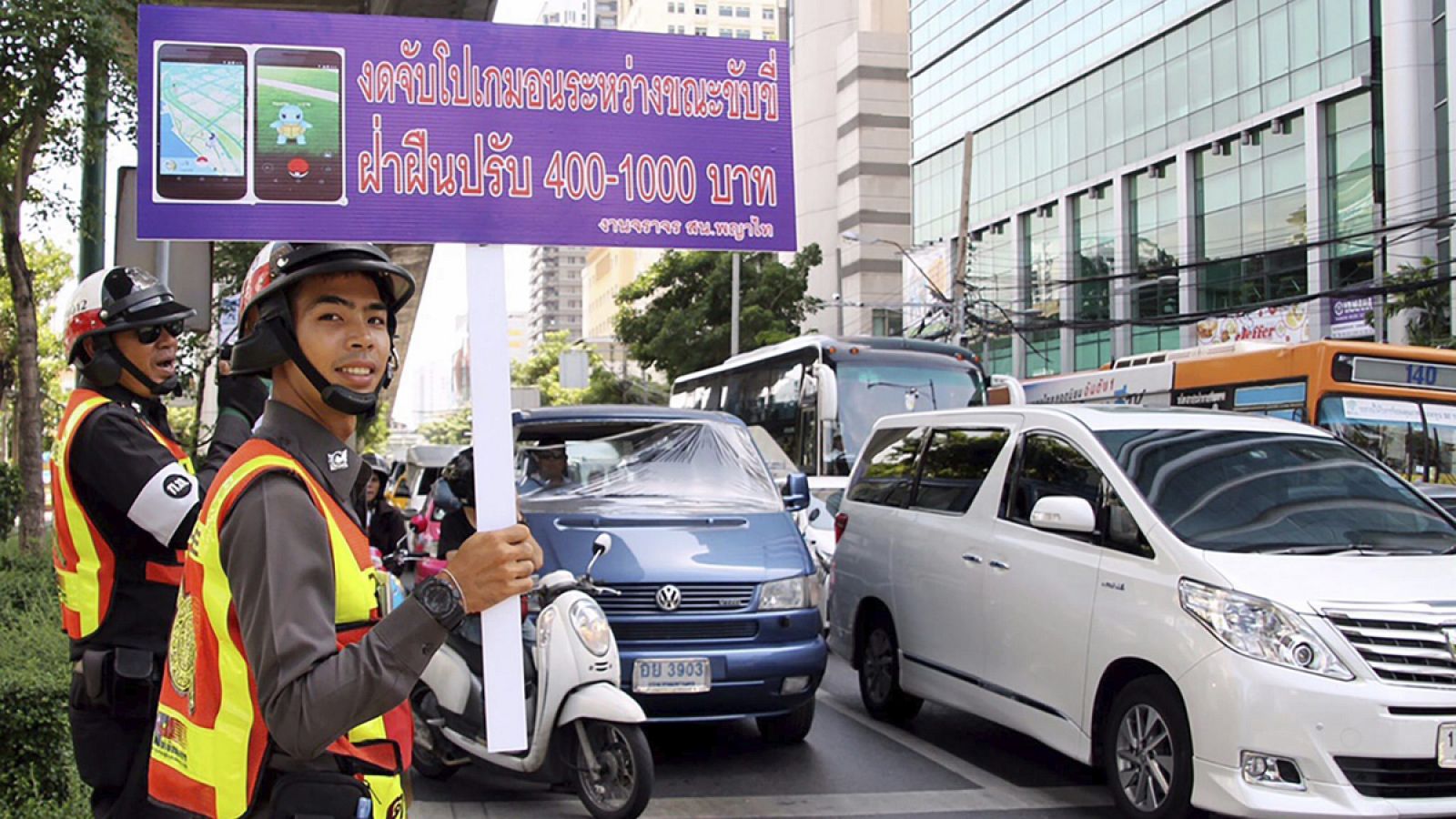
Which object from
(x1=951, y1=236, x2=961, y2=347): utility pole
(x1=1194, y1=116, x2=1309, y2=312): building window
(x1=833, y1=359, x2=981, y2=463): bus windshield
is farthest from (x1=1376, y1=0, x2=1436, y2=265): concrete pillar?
(x1=833, y1=359, x2=981, y2=463): bus windshield

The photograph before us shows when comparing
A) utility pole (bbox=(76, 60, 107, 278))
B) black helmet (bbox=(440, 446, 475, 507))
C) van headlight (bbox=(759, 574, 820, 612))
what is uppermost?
utility pole (bbox=(76, 60, 107, 278))

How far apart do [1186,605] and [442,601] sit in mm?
3855

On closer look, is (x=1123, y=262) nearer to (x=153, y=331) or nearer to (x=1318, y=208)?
(x=1318, y=208)

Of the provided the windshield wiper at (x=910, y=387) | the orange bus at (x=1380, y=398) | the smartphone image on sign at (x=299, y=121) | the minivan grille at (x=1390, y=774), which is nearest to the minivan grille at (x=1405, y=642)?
the minivan grille at (x=1390, y=774)

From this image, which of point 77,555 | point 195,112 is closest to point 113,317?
point 77,555

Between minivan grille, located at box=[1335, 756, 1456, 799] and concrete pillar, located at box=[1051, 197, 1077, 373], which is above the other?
concrete pillar, located at box=[1051, 197, 1077, 373]

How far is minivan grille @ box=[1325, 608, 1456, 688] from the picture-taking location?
4816 millimetres

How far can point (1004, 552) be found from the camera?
6375 millimetres

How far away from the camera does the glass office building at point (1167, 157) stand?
32.2 metres

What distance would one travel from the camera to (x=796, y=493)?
7891 mm

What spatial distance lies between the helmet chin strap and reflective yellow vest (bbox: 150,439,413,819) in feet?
0.42

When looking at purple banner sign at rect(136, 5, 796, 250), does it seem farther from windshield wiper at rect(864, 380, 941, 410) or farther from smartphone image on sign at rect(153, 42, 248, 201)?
windshield wiper at rect(864, 380, 941, 410)

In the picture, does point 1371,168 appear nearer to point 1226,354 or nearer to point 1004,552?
point 1226,354

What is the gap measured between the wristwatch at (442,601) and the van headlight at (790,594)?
4579 mm
